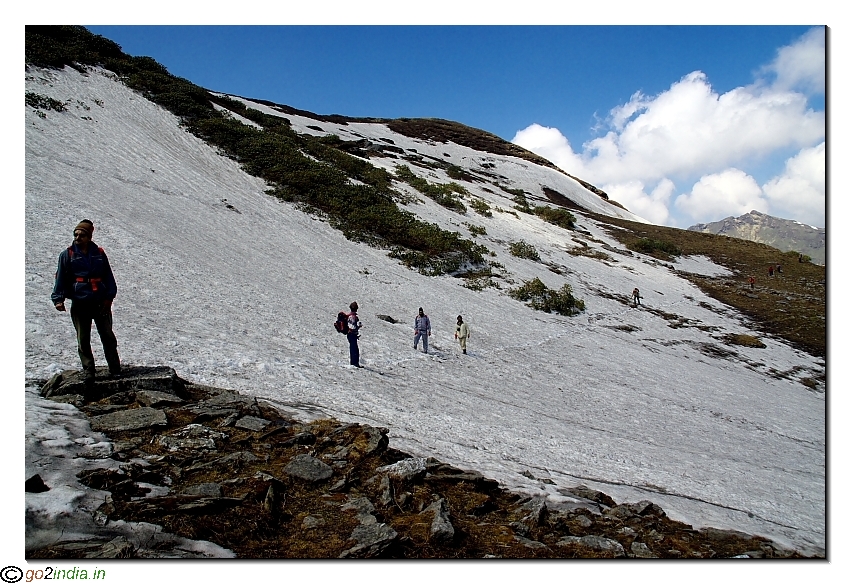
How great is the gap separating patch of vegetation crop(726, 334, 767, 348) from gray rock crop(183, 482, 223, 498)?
99.7 feet

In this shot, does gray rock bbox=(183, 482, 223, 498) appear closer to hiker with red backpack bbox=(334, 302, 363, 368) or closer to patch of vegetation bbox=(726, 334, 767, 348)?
hiker with red backpack bbox=(334, 302, 363, 368)

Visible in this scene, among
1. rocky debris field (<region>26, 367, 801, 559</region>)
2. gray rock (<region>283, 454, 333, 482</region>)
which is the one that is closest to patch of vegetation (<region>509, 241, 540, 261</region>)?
rocky debris field (<region>26, 367, 801, 559</region>)

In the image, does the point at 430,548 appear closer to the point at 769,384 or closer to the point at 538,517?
the point at 538,517

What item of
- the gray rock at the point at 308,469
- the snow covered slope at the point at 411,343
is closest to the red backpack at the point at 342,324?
the snow covered slope at the point at 411,343

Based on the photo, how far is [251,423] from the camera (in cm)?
729

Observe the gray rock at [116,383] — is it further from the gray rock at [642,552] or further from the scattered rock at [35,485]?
the gray rock at [642,552]

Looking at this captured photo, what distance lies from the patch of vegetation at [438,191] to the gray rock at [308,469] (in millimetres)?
40869

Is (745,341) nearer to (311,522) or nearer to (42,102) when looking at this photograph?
(311,522)

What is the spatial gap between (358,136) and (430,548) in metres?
76.9

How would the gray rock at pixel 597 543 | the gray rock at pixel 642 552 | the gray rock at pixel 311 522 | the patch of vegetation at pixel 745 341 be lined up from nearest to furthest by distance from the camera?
the gray rock at pixel 311 522
the gray rock at pixel 597 543
the gray rock at pixel 642 552
the patch of vegetation at pixel 745 341

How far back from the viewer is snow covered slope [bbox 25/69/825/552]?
9492 mm

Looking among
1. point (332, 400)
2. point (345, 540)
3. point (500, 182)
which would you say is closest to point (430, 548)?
point (345, 540)

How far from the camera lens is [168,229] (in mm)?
22016

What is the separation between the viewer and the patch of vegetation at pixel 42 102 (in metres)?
29.2
